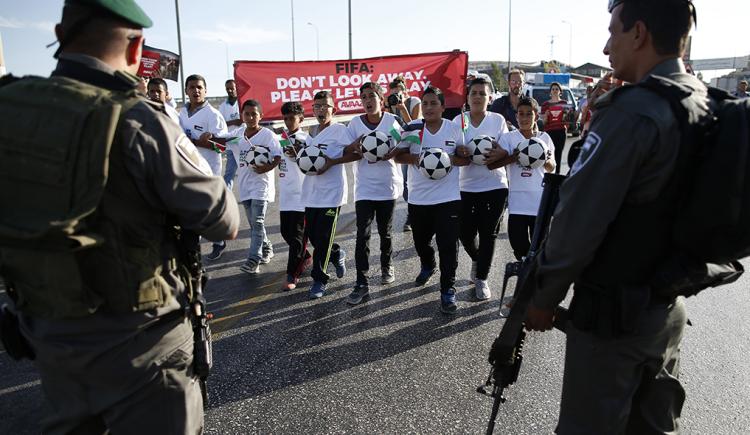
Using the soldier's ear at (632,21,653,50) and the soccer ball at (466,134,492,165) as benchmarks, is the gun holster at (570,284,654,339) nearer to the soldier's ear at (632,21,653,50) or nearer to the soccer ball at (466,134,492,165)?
the soldier's ear at (632,21,653,50)

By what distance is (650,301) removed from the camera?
1.96 m

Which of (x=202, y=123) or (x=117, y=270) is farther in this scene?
(x=202, y=123)

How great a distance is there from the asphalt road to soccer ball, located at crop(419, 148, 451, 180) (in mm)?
1175

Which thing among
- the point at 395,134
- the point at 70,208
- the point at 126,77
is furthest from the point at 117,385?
the point at 395,134

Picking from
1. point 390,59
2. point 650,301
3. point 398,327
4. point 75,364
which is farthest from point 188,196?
point 390,59

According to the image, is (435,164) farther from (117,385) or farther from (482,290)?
(117,385)

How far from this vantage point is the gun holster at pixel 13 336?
6.31 feet

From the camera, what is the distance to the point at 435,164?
4820mm

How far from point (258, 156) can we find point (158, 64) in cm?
301

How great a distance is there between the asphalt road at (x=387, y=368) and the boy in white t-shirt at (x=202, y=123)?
2201 mm

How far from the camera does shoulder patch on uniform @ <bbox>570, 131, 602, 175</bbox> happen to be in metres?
1.89

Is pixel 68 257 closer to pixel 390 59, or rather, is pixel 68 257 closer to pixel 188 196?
pixel 188 196

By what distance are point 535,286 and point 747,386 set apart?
7.83 feet

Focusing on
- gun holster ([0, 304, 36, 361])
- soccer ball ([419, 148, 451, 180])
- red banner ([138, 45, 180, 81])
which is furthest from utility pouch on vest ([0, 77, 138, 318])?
red banner ([138, 45, 180, 81])
